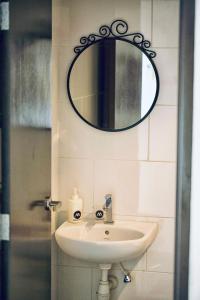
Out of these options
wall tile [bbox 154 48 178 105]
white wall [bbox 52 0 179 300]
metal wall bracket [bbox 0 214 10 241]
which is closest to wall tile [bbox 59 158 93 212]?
white wall [bbox 52 0 179 300]

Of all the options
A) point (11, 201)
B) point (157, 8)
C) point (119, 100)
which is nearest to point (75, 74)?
point (119, 100)

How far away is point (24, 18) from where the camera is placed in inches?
65.3

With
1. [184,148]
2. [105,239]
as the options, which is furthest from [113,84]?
[184,148]

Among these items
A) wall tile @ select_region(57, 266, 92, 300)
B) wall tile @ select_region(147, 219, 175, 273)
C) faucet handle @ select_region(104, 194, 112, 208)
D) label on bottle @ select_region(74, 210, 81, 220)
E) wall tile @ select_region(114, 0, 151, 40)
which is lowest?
wall tile @ select_region(57, 266, 92, 300)

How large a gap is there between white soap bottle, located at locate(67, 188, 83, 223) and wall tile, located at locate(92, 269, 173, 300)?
365 mm

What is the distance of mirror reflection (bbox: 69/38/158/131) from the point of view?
2.33m

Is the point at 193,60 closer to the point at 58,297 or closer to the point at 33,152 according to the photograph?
the point at 33,152

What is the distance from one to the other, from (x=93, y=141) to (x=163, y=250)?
2.26 feet

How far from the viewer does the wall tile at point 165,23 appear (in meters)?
2.29

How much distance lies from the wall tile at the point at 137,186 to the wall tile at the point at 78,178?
0.04m

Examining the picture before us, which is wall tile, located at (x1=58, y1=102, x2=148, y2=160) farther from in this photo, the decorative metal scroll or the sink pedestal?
the sink pedestal

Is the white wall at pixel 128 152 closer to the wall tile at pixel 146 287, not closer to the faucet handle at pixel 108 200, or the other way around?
the wall tile at pixel 146 287

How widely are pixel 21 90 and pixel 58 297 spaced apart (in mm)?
1383

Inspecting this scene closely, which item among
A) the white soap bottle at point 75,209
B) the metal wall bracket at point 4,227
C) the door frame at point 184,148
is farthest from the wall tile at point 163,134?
the door frame at point 184,148
